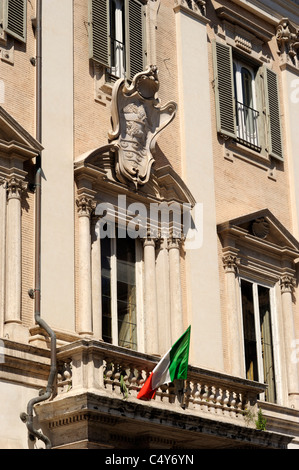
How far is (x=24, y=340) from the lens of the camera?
58.9ft

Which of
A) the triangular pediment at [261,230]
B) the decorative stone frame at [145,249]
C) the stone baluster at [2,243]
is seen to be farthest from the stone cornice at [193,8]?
the stone baluster at [2,243]

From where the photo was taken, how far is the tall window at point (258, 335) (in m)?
22.6

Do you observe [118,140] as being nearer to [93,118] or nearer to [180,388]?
[93,118]

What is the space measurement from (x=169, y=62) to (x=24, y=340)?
7.70m

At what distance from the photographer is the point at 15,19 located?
65.1ft

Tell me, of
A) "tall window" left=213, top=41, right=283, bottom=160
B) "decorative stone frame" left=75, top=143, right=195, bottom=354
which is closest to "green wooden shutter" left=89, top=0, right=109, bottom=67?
"decorative stone frame" left=75, top=143, right=195, bottom=354

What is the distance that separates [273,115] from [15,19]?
744 centimetres

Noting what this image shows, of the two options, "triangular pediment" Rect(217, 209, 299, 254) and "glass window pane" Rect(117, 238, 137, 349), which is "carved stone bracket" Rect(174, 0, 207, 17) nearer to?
"triangular pediment" Rect(217, 209, 299, 254)

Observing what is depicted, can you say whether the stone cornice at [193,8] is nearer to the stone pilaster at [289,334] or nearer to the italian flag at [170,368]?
the stone pilaster at [289,334]

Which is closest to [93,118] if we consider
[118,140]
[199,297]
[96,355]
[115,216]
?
[118,140]

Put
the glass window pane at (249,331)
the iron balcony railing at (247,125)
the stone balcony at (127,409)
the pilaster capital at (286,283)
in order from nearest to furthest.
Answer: the stone balcony at (127,409) < the glass window pane at (249,331) < the pilaster capital at (286,283) < the iron balcony railing at (247,125)

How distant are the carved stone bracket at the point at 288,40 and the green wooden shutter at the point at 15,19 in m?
8.03

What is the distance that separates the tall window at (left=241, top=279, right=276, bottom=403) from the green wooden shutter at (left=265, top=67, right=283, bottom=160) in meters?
3.35

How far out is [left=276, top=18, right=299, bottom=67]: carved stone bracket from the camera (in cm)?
2616
